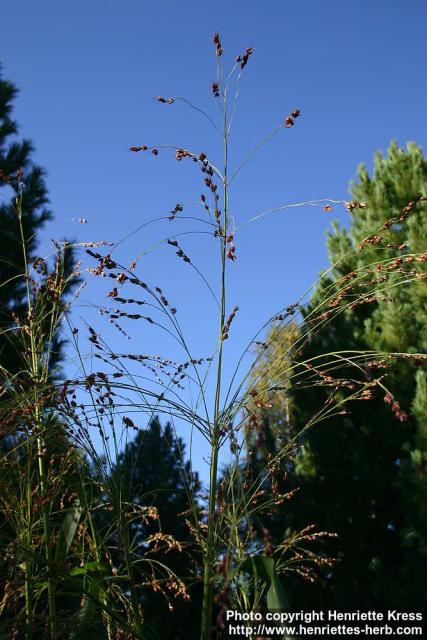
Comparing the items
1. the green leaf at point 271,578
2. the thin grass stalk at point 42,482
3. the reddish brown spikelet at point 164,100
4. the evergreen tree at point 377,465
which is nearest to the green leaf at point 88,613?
the thin grass stalk at point 42,482

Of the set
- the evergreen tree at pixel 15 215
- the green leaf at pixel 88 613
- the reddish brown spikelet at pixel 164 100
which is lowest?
the green leaf at pixel 88 613

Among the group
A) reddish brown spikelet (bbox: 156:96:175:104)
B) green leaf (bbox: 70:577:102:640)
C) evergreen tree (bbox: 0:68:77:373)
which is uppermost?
evergreen tree (bbox: 0:68:77:373)

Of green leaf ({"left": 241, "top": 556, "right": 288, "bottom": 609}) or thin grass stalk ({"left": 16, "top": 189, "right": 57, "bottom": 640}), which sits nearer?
green leaf ({"left": 241, "top": 556, "right": 288, "bottom": 609})

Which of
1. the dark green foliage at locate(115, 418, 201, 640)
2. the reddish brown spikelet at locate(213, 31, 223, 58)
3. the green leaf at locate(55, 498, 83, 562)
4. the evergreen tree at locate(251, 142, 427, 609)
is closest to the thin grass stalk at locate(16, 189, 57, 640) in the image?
the green leaf at locate(55, 498, 83, 562)

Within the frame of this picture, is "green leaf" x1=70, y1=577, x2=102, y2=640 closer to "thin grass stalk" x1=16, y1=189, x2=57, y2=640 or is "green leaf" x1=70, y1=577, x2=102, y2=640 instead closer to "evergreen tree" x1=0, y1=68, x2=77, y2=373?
"thin grass stalk" x1=16, y1=189, x2=57, y2=640

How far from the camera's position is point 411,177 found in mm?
8281

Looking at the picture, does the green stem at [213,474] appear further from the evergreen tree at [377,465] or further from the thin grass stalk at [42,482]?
the evergreen tree at [377,465]

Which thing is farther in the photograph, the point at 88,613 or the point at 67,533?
the point at 67,533

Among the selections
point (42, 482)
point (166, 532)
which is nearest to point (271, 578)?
point (42, 482)

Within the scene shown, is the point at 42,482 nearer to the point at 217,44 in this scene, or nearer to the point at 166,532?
the point at 217,44

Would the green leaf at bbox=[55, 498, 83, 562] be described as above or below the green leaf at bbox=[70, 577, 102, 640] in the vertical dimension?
above

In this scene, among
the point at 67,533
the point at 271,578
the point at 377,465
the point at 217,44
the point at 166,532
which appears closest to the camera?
the point at 271,578

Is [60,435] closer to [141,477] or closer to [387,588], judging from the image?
[387,588]

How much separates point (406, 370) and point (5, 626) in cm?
652
